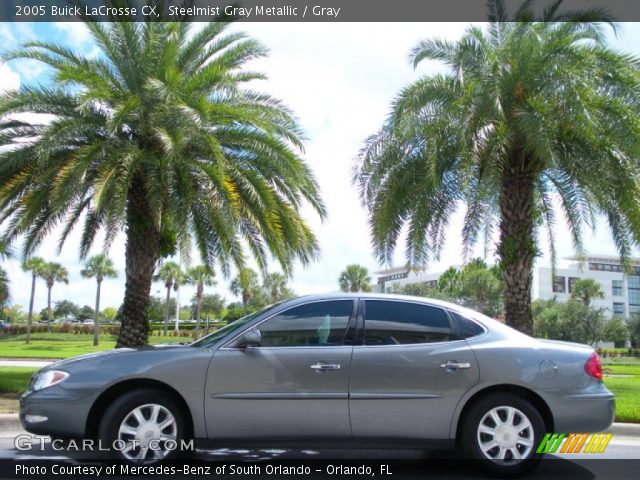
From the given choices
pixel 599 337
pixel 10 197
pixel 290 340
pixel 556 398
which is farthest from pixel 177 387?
pixel 599 337

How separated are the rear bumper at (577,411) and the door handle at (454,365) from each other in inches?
26.0

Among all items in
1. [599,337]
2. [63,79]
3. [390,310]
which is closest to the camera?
[390,310]

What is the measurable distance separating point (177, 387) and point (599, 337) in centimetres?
6837

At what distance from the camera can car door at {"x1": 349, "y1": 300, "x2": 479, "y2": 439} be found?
523cm

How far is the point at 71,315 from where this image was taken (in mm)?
134875

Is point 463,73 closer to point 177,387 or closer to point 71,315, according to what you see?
point 177,387

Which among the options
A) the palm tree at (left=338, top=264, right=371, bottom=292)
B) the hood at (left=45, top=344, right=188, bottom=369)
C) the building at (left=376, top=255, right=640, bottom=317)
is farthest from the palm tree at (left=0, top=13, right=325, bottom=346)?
the building at (left=376, top=255, right=640, bottom=317)

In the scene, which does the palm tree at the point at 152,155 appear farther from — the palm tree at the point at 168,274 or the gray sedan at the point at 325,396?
the palm tree at the point at 168,274

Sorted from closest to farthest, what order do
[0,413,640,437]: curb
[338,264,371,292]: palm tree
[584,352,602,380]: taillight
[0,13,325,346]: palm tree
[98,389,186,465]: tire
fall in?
1. [98,389,186,465]: tire
2. [584,352,602,380]: taillight
3. [0,413,640,437]: curb
4. [0,13,325,346]: palm tree
5. [338,264,371,292]: palm tree

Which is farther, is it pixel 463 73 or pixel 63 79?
pixel 463 73

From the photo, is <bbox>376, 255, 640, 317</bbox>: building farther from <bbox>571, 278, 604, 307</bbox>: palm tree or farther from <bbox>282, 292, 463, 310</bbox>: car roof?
<bbox>282, 292, 463, 310</bbox>: car roof

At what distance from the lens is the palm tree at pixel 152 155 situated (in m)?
11.6

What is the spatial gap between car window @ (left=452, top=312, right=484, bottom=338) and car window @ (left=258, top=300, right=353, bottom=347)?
38.3 inches

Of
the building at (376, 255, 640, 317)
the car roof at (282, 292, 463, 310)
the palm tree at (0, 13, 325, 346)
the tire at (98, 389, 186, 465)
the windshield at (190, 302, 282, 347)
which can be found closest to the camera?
the tire at (98, 389, 186, 465)
